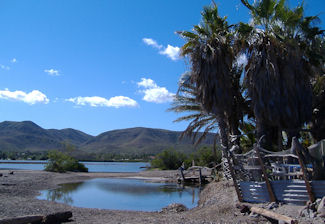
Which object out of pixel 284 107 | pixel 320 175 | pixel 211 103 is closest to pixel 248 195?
pixel 320 175

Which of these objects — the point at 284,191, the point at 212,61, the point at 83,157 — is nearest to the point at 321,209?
the point at 284,191

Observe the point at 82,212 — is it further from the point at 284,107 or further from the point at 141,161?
the point at 141,161

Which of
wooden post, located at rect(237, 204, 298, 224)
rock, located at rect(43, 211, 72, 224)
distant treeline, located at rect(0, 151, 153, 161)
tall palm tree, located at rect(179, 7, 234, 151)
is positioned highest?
tall palm tree, located at rect(179, 7, 234, 151)

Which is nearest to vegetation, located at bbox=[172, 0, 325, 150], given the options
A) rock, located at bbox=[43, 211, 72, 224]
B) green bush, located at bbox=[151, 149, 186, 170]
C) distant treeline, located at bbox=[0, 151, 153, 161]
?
rock, located at bbox=[43, 211, 72, 224]

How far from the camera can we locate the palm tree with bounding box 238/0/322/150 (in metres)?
→ 16.0

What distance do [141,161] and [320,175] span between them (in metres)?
131

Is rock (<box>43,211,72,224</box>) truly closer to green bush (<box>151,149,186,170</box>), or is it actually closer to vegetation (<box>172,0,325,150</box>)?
vegetation (<box>172,0,325,150</box>)

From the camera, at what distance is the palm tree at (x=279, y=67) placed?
52.6 ft

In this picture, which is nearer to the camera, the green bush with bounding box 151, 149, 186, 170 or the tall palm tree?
the tall palm tree

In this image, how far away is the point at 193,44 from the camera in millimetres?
19266

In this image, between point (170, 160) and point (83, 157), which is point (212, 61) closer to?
point (170, 160)

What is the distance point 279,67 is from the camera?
16.6 m

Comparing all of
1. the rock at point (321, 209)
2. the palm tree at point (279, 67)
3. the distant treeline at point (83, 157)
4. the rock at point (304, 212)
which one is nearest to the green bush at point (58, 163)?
the palm tree at point (279, 67)

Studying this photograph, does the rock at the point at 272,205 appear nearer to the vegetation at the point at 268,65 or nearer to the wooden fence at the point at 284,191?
the wooden fence at the point at 284,191
